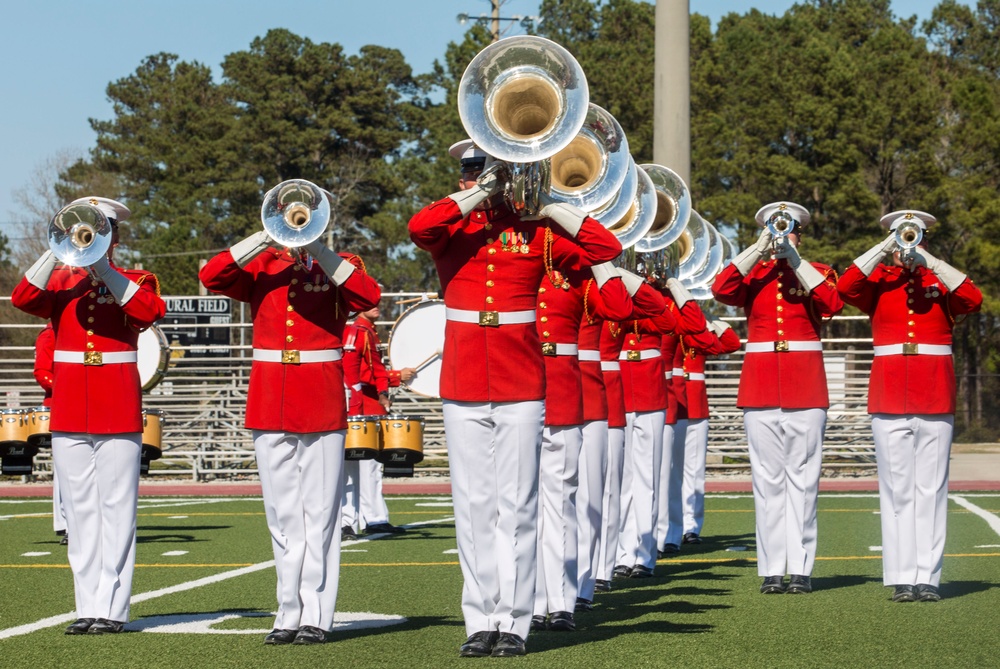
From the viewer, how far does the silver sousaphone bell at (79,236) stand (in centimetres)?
713

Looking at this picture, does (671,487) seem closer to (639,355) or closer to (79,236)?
(639,355)

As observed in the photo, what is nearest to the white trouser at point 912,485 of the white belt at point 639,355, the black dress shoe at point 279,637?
the white belt at point 639,355

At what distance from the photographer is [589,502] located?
7.90m

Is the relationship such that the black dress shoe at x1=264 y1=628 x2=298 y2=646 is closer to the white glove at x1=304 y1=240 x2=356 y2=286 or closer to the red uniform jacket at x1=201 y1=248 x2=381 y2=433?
the red uniform jacket at x1=201 y1=248 x2=381 y2=433

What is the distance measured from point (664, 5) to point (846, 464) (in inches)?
268

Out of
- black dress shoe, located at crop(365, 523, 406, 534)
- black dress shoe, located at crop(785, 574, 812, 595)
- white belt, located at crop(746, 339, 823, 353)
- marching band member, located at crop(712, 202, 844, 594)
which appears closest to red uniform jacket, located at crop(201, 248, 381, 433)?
marching band member, located at crop(712, 202, 844, 594)

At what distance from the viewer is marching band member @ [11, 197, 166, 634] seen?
23.8 feet

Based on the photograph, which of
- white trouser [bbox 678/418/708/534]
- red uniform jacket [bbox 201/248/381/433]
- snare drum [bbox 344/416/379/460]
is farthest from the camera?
white trouser [bbox 678/418/708/534]

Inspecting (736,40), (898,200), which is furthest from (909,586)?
(736,40)

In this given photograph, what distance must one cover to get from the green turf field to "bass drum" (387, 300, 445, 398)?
99.6 inches

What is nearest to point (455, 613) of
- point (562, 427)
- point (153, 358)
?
point (562, 427)

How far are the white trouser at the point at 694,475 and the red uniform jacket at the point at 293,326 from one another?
5310 mm

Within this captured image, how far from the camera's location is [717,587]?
8.91 meters

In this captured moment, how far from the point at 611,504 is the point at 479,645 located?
252 cm
